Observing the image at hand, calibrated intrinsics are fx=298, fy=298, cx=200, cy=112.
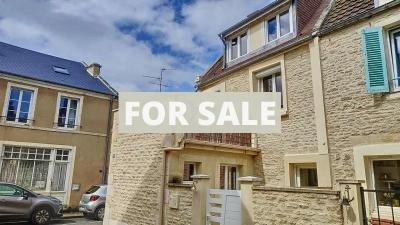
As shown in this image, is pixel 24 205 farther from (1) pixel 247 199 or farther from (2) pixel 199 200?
(1) pixel 247 199

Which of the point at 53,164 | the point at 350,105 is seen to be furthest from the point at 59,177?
the point at 350,105

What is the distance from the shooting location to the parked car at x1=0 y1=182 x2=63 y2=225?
37.1 feet

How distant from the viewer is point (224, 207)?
7.13m

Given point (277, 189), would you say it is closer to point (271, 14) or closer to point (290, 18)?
point (290, 18)

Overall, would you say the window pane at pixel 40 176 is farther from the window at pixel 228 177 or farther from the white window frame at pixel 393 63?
the white window frame at pixel 393 63

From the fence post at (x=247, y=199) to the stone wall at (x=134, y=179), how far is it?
285cm

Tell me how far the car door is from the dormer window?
10.1 meters

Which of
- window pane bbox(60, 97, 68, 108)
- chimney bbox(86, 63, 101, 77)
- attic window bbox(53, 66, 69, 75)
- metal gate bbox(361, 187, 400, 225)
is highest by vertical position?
chimney bbox(86, 63, 101, 77)

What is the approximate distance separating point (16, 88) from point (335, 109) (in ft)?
51.8

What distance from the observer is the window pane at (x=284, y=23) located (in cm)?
1054

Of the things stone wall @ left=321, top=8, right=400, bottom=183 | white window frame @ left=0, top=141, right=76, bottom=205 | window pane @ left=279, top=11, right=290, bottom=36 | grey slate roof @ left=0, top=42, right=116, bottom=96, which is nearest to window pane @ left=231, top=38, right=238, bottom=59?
window pane @ left=279, top=11, right=290, bottom=36

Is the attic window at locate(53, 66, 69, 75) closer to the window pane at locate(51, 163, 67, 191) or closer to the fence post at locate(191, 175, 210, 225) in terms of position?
the window pane at locate(51, 163, 67, 191)

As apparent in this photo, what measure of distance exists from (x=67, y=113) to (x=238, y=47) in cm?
1114

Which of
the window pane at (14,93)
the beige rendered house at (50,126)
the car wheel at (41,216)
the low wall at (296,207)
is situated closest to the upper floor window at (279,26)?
the low wall at (296,207)
